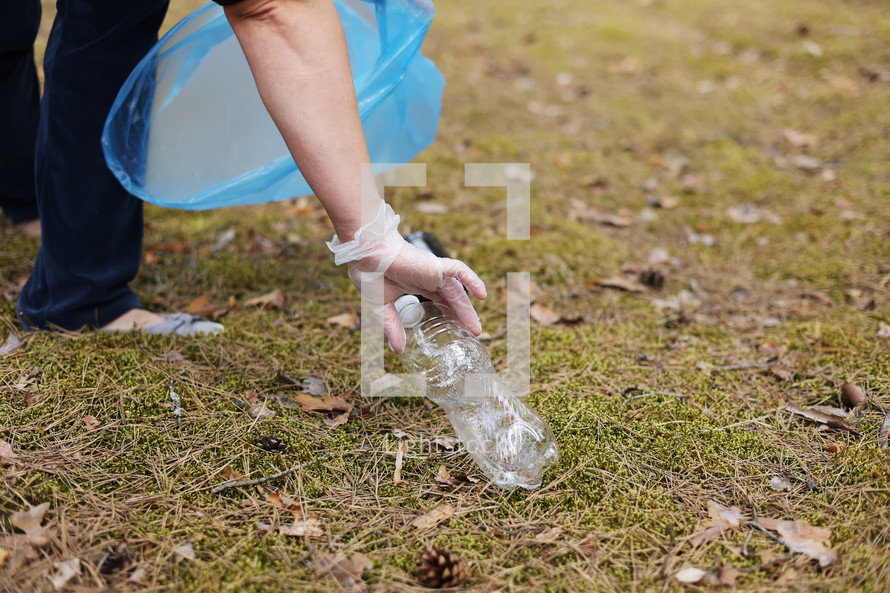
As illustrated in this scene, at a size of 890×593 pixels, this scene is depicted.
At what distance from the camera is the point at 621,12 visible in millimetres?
7383

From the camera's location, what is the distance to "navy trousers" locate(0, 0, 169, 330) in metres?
2.01

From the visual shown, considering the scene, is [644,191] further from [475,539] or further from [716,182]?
[475,539]

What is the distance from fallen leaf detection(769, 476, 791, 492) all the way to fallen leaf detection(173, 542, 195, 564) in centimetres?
162

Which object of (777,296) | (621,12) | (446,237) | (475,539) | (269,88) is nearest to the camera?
(269,88)

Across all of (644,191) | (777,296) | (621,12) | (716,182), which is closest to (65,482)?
(777,296)

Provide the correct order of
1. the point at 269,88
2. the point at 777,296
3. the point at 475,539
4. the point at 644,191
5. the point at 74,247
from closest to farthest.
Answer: the point at 269,88 → the point at 475,539 → the point at 74,247 → the point at 777,296 → the point at 644,191

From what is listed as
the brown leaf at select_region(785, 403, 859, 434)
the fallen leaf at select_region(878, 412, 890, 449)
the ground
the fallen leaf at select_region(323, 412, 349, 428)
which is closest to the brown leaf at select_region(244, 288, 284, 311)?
the ground

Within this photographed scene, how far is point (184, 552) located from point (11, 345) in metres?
1.23

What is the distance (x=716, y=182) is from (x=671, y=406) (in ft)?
8.63

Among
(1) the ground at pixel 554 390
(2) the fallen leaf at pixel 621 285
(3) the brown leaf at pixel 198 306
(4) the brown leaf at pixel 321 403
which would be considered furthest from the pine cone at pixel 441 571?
(2) the fallen leaf at pixel 621 285

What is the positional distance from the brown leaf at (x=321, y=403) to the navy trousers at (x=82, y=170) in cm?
90

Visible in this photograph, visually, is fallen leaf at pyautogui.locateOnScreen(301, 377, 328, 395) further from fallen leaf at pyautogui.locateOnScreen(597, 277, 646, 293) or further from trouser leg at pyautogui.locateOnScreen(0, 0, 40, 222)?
trouser leg at pyautogui.locateOnScreen(0, 0, 40, 222)

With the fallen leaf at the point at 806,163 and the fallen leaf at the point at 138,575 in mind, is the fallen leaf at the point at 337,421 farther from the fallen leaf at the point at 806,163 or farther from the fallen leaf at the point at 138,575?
the fallen leaf at the point at 806,163

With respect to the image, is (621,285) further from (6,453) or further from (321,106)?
(6,453)
